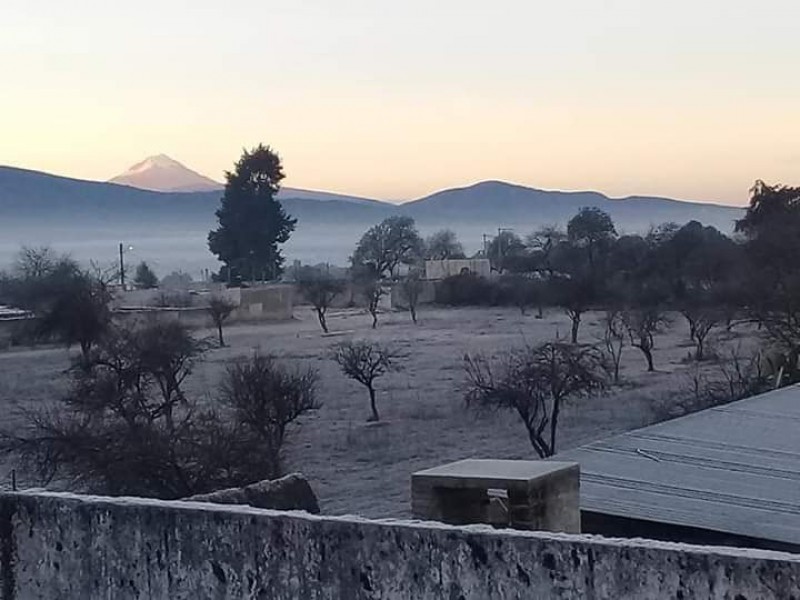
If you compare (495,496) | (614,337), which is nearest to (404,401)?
(614,337)

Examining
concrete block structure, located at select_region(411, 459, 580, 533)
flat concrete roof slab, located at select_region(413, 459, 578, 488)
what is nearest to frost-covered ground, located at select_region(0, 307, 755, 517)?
flat concrete roof slab, located at select_region(413, 459, 578, 488)

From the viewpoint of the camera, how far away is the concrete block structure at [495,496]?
789 cm

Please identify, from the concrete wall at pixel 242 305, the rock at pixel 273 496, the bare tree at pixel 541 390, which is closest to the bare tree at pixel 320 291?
the concrete wall at pixel 242 305

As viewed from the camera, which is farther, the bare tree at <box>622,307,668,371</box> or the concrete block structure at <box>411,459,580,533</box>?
the bare tree at <box>622,307,668,371</box>

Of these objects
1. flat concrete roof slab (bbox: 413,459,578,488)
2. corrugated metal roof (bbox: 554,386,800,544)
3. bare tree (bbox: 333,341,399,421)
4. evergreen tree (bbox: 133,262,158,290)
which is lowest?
bare tree (bbox: 333,341,399,421)

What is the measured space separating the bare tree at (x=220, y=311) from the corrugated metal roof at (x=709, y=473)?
33.8 meters

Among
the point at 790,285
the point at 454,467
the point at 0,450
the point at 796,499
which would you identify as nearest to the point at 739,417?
the point at 796,499

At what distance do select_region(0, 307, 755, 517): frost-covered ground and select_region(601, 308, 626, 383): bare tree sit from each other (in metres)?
0.47

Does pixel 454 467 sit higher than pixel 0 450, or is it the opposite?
pixel 454 467

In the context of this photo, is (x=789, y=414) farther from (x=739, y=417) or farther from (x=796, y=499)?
(x=796, y=499)

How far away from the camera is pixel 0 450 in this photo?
2053 centimetres

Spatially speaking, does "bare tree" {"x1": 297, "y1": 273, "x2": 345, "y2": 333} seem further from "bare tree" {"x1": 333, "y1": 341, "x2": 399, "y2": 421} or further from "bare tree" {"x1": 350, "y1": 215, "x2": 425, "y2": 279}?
"bare tree" {"x1": 350, "y1": 215, "x2": 425, "y2": 279}

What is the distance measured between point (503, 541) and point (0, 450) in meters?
16.3

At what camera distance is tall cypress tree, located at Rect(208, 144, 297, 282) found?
75.3m
